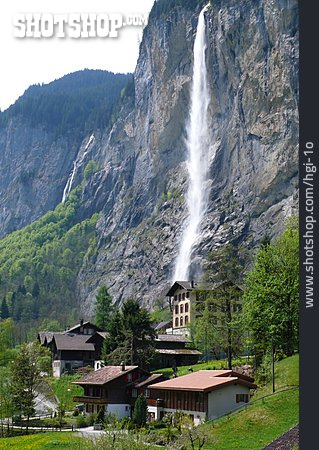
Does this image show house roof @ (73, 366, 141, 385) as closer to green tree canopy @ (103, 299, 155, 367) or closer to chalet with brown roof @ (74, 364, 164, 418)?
chalet with brown roof @ (74, 364, 164, 418)

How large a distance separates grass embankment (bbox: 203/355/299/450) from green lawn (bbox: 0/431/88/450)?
797cm

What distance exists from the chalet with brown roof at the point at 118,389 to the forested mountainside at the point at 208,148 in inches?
2289

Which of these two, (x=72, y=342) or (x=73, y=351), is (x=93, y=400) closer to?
(x=73, y=351)

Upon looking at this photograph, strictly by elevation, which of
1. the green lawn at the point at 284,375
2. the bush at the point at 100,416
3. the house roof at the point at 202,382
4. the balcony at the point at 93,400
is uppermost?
the green lawn at the point at 284,375

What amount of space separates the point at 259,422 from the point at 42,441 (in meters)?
13.6

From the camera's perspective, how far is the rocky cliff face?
377 ft

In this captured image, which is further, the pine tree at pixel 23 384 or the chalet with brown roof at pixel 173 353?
the chalet with brown roof at pixel 173 353

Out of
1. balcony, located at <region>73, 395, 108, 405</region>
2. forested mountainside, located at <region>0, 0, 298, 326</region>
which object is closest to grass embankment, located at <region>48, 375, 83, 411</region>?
balcony, located at <region>73, 395, 108, 405</region>

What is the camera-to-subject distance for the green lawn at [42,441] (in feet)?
125

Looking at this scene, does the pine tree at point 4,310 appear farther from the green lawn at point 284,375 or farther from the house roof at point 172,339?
the green lawn at point 284,375
